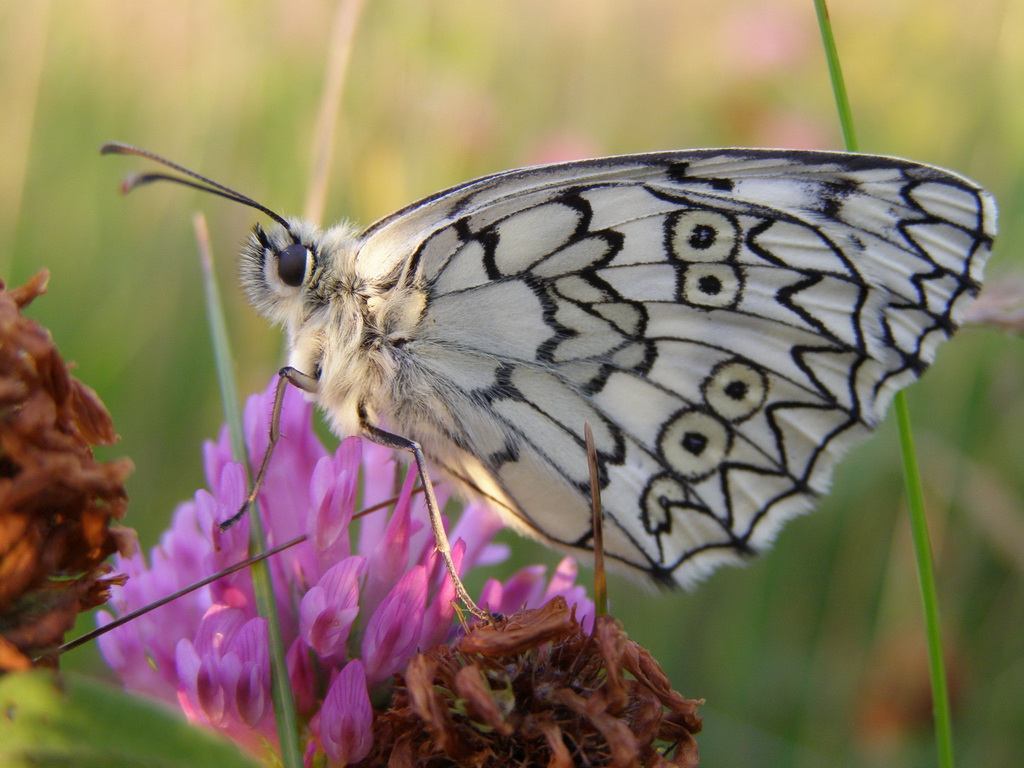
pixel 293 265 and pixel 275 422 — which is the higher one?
pixel 293 265

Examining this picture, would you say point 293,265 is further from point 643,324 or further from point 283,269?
point 643,324

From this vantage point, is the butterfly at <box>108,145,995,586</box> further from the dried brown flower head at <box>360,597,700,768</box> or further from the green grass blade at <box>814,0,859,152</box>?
the dried brown flower head at <box>360,597,700,768</box>

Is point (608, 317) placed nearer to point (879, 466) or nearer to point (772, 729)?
point (772, 729)

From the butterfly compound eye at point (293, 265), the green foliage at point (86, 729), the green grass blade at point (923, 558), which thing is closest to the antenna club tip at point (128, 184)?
the butterfly compound eye at point (293, 265)

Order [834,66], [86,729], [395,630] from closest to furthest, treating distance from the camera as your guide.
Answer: [86,729], [395,630], [834,66]

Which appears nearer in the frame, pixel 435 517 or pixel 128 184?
pixel 435 517

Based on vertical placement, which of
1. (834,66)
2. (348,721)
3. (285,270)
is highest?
(834,66)

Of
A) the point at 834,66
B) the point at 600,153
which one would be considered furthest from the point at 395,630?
the point at 600,153

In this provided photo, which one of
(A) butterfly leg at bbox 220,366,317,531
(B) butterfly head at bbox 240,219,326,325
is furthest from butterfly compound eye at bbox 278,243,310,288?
(A) butterfly leg at bbox 220,366,317,531

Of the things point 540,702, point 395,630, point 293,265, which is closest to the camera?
point 540,702
